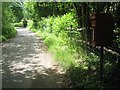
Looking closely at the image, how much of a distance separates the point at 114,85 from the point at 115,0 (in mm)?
4218

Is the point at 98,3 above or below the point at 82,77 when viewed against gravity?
above

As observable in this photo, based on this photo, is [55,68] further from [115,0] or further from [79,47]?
[115,0]

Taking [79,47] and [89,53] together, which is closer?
[89,53]

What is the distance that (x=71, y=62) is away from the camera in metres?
9.48

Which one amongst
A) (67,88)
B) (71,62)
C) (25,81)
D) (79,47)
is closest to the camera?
(67,88)

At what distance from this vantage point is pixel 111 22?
6.43 m

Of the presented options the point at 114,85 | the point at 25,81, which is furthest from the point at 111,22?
the point at 25,81

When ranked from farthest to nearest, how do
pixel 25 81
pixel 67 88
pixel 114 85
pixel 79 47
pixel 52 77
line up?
1. pixel 79 47
2. pixel 52 77
3. pixel 25 81
4. pixel 67 88
5. pixel 114 85

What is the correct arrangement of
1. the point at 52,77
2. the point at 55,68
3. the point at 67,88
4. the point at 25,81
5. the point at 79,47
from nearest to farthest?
the point at 67,88 < the point at 25,81 < the point at 52,77 < the point at 55,68 < the point at 79,47

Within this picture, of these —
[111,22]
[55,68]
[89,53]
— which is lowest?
[55,68]

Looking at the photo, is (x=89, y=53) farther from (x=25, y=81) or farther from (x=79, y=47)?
(x=25, y=81)

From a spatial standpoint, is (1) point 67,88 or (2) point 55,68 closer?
(1) point 67,88

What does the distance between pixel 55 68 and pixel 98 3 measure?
9.75 feet

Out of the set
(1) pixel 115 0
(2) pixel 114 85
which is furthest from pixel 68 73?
(1) pixel 115 0
